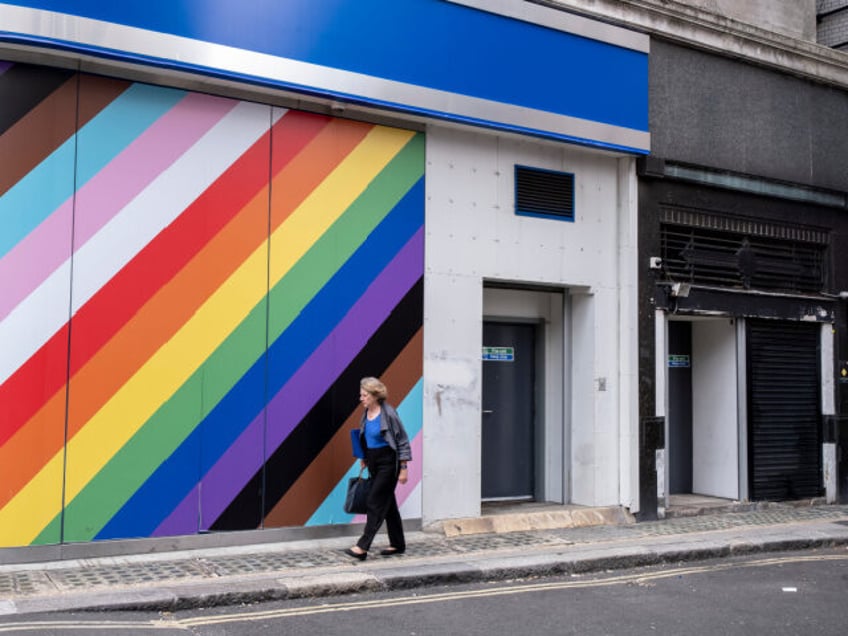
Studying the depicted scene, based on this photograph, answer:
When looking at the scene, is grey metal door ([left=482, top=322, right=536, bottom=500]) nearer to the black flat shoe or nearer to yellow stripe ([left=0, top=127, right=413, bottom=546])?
yellow stripe ([left=0, top=127, right=413, bottom=546])

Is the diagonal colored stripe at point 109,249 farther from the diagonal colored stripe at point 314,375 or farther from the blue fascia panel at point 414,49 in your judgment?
the diagonal colored stripe at point 314,375

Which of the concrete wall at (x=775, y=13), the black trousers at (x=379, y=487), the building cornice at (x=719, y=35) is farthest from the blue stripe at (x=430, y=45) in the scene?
the black trousers at (x=379, y=487)

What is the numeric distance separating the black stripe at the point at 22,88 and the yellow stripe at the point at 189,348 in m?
2.40

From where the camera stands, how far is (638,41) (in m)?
12.7

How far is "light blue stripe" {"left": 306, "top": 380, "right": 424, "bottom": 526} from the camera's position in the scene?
10.3 metres

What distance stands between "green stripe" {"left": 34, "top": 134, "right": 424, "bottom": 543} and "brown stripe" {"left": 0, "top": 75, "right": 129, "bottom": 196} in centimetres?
241

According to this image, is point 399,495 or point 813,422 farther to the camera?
point 813,422

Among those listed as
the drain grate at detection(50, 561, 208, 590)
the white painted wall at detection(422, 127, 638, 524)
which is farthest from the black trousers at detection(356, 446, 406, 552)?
the drain grate at detection(50, 561, 208, 590)

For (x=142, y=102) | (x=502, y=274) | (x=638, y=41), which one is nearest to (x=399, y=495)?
(x=502, y=274)

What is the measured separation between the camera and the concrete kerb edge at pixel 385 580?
24.4 ft

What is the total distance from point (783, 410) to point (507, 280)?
499 centimetres

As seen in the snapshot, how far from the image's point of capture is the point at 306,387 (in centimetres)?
1021

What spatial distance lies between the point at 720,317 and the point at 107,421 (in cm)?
834

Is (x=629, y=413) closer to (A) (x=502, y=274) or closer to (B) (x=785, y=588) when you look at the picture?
(A) (x=502, y=274)
